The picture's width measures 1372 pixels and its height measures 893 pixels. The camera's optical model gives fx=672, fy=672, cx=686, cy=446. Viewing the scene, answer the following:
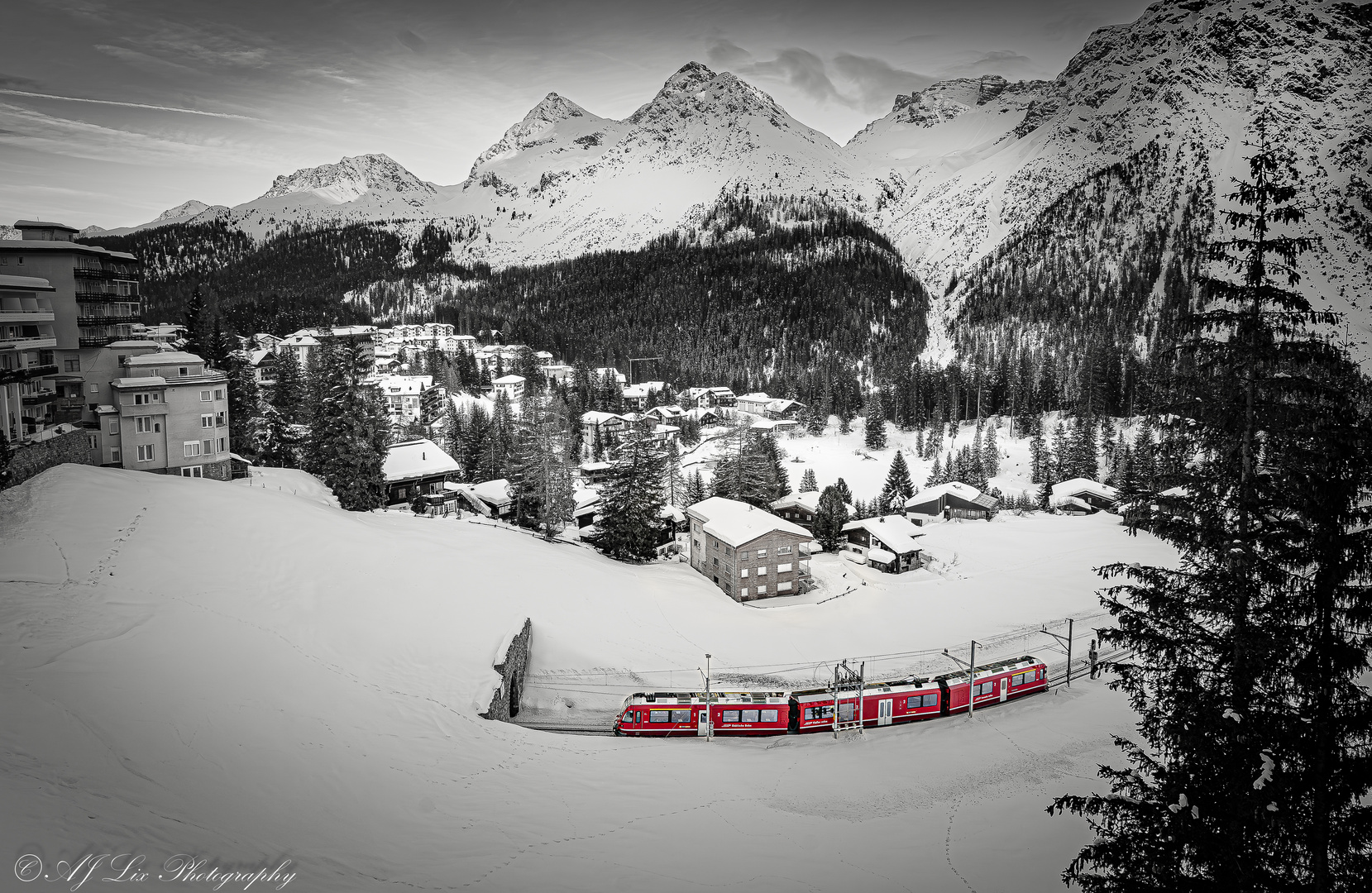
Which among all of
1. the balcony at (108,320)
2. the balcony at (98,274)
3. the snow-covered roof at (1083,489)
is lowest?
the snow-covered roof at (1083,489)

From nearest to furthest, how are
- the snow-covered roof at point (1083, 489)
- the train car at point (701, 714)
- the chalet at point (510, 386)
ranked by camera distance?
the train car at point (701, 714) → the snow-covered roof at point (1083, 489) → the chalet at point (510, 386)

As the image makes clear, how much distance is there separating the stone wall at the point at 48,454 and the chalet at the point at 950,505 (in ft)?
205

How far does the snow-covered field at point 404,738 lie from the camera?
37.7 ft

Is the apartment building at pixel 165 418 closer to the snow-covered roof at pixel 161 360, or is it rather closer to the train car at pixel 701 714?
the snow-covered roof at pixel 161 360

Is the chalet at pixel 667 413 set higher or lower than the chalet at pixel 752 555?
higher

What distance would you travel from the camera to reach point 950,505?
68.6 m

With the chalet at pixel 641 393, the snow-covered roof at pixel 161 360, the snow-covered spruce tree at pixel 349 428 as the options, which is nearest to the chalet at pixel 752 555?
the snow-covered spruce tree at pixel 349 428

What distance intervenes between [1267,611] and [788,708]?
630 inches

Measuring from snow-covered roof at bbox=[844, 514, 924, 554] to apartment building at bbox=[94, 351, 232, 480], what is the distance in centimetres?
4213

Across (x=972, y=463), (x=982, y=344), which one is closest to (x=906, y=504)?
(x=972, y=463)

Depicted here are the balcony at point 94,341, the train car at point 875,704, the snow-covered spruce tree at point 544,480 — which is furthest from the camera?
the snow-covered spruce tree at point 544,480

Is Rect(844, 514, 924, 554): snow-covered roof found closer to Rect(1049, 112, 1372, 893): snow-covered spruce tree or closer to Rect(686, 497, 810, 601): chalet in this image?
Rect(686, 497, 810, 601): chalet

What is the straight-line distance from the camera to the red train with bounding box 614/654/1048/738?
891 inches

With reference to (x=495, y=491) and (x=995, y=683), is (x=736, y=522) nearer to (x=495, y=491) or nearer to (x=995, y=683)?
(x=995, y=683)
